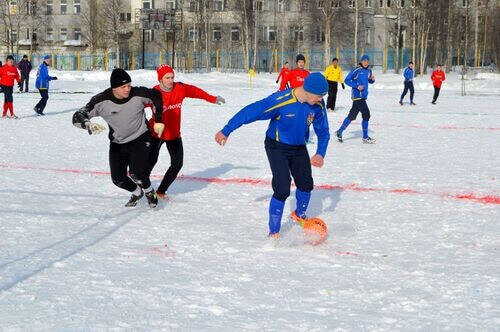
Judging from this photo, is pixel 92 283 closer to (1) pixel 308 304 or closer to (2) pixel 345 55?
(1) pixel 308 304

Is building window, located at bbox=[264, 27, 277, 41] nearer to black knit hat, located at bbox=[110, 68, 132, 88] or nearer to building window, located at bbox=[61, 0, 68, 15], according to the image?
building window, located at bbox=[61, 0, 68, 15]

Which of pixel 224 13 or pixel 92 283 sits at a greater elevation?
pixel 224 13

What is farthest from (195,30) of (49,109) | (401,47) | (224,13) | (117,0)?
(49,109)

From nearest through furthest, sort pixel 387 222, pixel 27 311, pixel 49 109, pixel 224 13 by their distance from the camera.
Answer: pixel 27 311
pixel 387 222
pixel 49 109
pixel 224 13

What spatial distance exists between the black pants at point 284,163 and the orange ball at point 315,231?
30 centimetres

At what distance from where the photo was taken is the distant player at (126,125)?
6.58m

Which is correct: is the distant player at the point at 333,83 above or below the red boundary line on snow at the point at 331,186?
above

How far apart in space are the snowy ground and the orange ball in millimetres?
128

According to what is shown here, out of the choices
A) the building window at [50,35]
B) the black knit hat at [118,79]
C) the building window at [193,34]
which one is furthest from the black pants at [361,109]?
the building window at [50,35]

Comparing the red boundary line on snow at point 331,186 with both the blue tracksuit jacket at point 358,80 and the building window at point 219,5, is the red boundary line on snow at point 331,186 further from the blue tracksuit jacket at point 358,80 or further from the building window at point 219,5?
the building window at point 219,5

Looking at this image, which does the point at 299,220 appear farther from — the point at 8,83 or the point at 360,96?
the point at 8,83

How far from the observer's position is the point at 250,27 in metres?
59.2

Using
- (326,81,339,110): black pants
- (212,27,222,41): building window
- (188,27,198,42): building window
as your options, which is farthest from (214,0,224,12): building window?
(326,81,339,110): black pants

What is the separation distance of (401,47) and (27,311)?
61.8 meters
